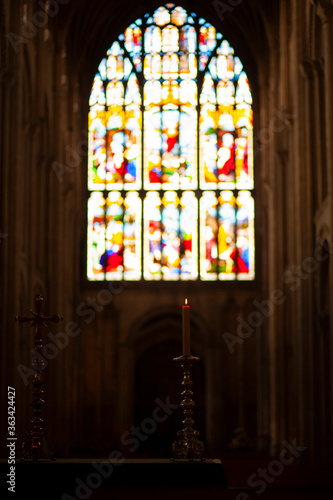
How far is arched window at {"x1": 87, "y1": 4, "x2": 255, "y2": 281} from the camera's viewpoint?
956 inches

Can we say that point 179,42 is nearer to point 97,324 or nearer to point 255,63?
point 255,63

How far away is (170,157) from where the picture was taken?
25.0 m

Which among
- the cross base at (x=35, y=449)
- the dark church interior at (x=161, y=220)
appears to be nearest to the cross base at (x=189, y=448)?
the cross base at (x=35, y=449)

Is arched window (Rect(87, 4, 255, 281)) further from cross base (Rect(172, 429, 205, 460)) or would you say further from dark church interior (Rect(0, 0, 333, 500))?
cross base (Rect(172, 429, 205, 460))

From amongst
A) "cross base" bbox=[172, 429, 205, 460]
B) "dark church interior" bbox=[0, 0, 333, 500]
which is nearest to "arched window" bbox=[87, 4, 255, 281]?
"dark church interior" bbox=[0, 0, 333, 500]

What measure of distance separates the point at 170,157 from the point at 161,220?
5.88 ft

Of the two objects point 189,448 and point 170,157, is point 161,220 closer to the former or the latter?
point 170,157

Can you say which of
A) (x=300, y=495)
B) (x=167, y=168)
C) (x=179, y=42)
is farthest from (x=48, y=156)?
(x=300, y=495)

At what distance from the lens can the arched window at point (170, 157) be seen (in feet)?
79.7

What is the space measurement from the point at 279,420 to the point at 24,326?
6927 millimetres

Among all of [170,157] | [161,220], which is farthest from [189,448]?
[170,157]

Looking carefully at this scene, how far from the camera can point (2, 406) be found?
1547 centimetres

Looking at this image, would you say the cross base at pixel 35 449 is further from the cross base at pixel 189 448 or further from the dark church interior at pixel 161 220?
the dark church interior at pixel 161 220

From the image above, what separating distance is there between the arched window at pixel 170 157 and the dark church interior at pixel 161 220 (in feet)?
0.13
